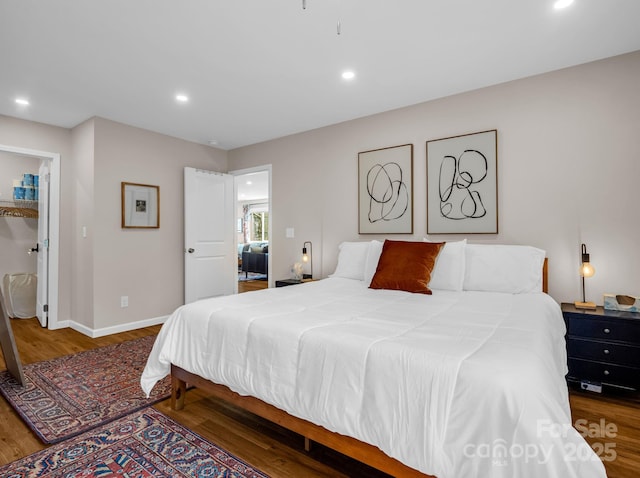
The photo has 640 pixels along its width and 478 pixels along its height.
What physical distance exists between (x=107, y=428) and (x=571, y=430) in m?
2.32

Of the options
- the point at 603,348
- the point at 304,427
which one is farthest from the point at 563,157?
the point at 304,427

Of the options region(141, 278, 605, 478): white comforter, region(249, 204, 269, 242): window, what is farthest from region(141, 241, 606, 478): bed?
region(249, 204, 269, 242): window

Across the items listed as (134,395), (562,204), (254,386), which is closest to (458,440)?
(254,386)

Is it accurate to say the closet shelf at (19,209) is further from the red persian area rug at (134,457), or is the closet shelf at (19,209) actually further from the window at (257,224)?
the window at (257,224)

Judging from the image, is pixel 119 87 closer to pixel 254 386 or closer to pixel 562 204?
pixel 254 386

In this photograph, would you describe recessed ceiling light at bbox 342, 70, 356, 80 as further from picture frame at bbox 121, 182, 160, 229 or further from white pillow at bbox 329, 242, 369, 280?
picture frame at bbox 121, 182, 160, 229

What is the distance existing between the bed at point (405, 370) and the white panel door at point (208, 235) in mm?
2505

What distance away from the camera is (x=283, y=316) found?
188cm

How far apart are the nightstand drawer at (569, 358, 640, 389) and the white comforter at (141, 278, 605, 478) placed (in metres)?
0.50

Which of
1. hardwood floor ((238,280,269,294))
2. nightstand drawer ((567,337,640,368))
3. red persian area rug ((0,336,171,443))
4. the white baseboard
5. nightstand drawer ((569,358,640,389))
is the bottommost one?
red persian area rug ((0,336,171,443))

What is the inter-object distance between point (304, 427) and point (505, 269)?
199 cm

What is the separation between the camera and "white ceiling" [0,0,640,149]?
2076 mm

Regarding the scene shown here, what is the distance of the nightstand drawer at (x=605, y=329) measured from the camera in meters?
2.30

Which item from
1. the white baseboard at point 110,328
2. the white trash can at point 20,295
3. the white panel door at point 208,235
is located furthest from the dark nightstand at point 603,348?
the white trash can at point 20,295
